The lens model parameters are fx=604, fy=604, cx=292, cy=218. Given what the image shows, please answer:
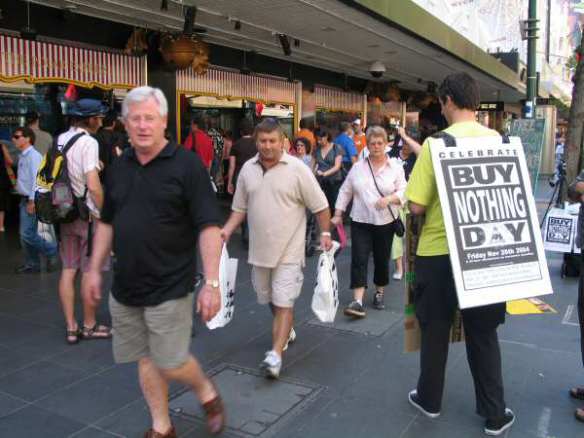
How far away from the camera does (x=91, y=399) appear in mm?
3709

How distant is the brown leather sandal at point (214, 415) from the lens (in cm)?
311

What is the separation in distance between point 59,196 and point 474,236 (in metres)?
3.01

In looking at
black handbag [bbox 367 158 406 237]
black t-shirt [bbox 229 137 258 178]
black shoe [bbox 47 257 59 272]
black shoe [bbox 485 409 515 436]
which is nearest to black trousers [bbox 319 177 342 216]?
black t-shirt [bbox 229 137 258 178]

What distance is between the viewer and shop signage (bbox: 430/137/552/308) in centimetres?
312

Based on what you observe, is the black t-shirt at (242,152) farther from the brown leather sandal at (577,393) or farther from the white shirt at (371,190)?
the brown leather sandal at (577,393)

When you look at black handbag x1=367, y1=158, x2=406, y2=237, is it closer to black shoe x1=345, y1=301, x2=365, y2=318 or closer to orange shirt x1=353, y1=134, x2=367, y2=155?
black shoe x1=345, y1=301, x2=365, y2=318

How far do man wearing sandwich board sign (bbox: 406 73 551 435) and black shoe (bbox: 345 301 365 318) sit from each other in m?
1.89

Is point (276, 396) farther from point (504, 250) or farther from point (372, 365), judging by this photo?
point (504, 250)

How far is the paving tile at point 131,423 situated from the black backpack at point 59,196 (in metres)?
1.64

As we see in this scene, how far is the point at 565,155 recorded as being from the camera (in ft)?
25.7

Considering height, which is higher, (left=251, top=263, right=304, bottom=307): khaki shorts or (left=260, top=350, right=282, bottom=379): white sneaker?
(left=251, top=263, right=304, bottom=307): khaki shorts

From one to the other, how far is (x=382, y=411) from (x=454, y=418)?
412 mm

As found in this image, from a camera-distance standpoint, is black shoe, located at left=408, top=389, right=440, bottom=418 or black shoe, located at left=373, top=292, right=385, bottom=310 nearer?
black shoe, located at left=408, top=389, right=440, bottom=418

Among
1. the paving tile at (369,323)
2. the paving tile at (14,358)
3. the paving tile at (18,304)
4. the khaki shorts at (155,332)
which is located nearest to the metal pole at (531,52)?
the paving tile at (369,323)
